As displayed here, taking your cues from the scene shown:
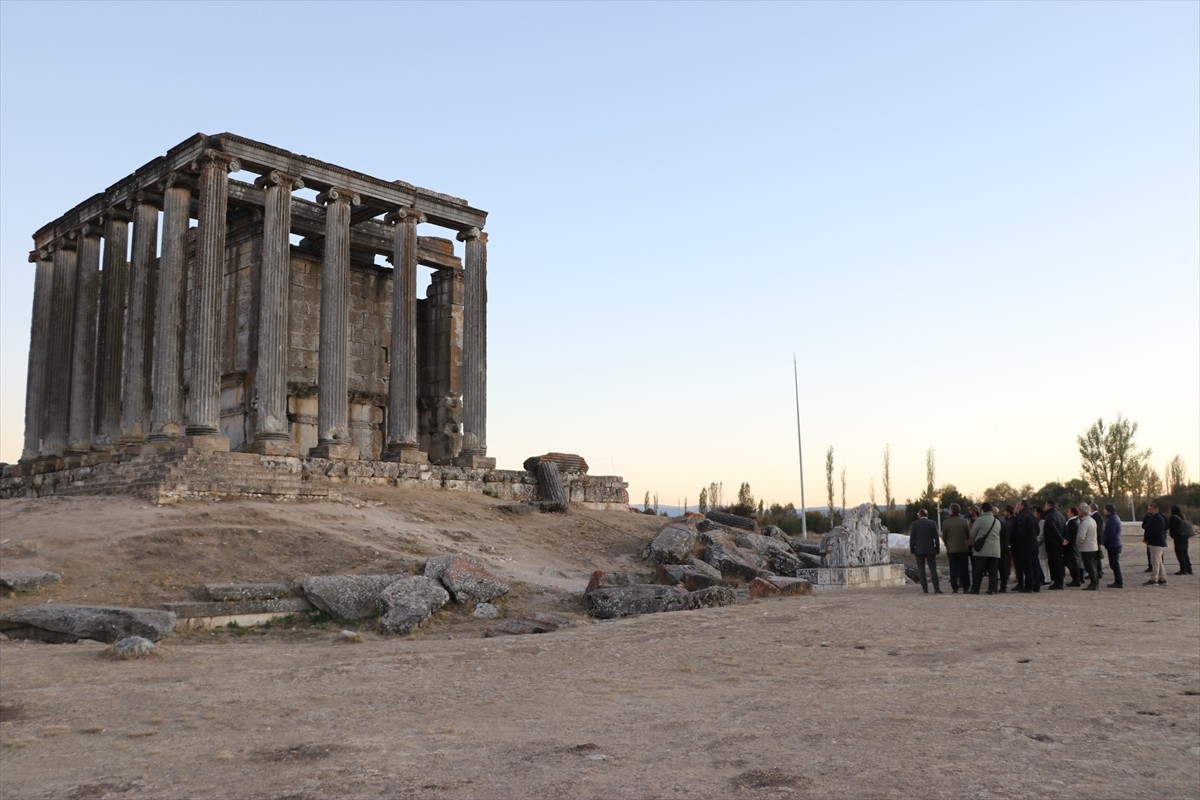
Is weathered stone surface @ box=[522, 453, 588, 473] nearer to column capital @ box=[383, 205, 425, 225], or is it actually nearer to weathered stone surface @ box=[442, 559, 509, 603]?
column capital @ box=[383, 205, 425, 225]

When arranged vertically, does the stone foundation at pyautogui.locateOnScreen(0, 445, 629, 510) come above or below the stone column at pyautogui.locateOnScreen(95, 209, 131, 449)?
below

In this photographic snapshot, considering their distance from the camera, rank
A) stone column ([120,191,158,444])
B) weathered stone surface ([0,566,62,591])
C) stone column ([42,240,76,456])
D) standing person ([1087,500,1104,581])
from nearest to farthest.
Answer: weathered stone surface ([0,566,62,591]), standing person ([1087,500,1104,581]), stone column ([120,191,158,444]), stone column ([42,240,76,456])

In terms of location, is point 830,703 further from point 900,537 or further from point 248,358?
point 900,537

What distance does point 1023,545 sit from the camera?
16.1 meters

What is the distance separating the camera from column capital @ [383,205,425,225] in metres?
26.8

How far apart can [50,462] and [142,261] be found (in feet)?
20.0

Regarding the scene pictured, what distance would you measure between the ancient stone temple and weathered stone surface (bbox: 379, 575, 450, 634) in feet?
30.2

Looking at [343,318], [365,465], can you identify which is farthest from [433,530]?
[343,318]

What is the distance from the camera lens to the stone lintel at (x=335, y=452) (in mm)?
23422

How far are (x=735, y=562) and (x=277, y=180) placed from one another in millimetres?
14364

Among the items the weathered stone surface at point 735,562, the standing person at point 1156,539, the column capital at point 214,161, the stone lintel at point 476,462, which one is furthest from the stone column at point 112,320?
the standing person at point 1156,539

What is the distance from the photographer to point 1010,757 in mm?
6238

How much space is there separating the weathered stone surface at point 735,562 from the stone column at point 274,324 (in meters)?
10.1

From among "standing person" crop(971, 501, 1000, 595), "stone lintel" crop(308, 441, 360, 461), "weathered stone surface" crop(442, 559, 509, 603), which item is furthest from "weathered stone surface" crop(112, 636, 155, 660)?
"stone lintel" crop(308, 441, 360, 461)
